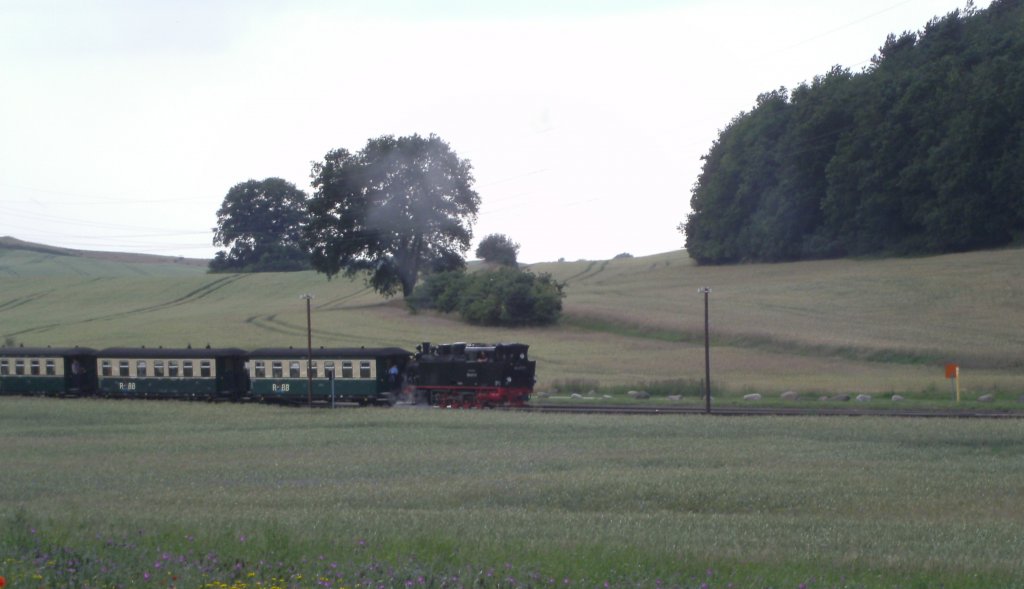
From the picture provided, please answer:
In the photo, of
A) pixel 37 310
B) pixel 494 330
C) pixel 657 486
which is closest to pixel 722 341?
pixel 494 330

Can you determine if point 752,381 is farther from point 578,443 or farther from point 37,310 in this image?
point 37,310

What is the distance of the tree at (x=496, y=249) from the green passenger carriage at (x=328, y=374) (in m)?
65.2

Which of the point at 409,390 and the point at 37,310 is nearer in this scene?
the point at 409,390

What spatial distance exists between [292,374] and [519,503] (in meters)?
31.0

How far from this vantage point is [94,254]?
140m

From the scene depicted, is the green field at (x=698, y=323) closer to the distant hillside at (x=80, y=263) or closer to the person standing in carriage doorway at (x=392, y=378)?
the person standing in carriage doorway at (x=392, y=378)

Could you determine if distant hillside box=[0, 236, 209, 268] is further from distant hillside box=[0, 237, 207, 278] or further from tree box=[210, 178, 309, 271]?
tree box=[210, 178, 309, 271]

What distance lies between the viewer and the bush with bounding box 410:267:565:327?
223ft

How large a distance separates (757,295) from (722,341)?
42.1ft

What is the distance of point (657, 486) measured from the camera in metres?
18.2

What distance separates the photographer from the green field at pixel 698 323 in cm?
4809

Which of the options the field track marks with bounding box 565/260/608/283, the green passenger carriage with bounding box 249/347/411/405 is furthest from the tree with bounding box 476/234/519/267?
the green passenger carriage with bounding box 249/347/411/405

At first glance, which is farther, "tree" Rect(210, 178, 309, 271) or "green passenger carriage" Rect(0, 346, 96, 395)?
"tree" Rect(210, 178, 309, 271)

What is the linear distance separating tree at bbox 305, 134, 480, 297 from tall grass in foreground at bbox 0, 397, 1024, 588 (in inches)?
1858
